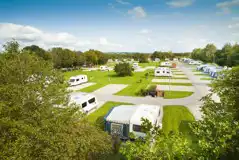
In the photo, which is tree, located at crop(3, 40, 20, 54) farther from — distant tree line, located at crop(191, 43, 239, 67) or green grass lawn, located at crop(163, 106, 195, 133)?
distant tree line, located at crop(191, 43, 239, 67)

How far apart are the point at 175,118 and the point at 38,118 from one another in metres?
11.9

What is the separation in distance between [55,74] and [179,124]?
10.5m

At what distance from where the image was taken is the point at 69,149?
5.24 metres

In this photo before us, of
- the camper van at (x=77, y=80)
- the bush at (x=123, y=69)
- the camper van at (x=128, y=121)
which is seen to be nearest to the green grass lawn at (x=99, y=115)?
the camper van at (x=128, y=121)

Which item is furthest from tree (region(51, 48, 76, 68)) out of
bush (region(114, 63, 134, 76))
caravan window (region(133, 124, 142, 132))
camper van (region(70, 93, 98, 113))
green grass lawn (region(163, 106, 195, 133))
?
caravan window (region(133, 124, 142, 132))

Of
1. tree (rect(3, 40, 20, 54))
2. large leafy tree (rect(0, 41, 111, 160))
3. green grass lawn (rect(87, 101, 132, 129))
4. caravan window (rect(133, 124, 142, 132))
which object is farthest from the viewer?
green grass lawn (rect(87, 101, 132, 129))

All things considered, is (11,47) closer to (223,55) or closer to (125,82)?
(125,82)

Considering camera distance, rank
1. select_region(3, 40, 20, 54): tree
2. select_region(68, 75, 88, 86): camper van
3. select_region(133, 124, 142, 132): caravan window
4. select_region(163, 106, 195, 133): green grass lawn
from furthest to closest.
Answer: select_region(68, 75, 88, 86): camper van, select_region(163, 106, 195, 133): green grass lawn, select_region(133, 124, 142, 132): caravan window, select_region(3, 40, 20, 54): tree

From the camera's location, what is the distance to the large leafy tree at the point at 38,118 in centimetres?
510

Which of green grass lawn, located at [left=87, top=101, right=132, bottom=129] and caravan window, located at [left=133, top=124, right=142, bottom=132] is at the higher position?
caravan window, located at [left=133, top=124, right=142, bottom=132]

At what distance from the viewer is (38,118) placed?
5.61 metres

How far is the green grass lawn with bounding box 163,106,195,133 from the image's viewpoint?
12.4 m

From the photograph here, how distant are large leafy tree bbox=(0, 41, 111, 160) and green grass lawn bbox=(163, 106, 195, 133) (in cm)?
713

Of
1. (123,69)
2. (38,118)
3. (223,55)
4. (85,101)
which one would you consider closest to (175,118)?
(85,101)
